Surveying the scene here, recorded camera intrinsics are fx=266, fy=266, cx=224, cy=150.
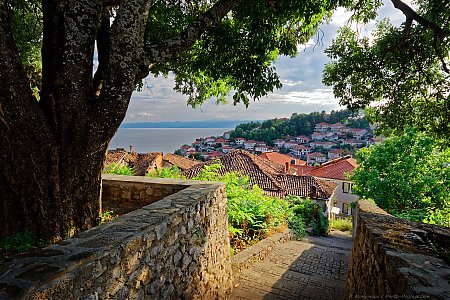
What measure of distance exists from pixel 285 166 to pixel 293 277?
26621mm

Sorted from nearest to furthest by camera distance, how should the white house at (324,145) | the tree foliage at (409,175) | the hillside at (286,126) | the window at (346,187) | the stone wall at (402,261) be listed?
the stone wall at (402,261), the tree foliage at (409,175), the window at (346,187), the hillside at (286,126), the white house at (324,145)

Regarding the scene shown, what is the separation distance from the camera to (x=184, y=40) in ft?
10.8

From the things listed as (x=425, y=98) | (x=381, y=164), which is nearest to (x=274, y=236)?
(x=425, y=98)

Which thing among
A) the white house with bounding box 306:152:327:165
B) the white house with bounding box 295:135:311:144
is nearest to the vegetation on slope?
the white house with bounding box 306:152:327:165

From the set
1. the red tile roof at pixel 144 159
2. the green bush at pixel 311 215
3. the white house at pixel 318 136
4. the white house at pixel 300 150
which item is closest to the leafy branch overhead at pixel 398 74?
the green bush at pixel 311 215

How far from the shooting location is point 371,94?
19.5 feet

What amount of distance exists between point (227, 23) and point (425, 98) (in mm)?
4624

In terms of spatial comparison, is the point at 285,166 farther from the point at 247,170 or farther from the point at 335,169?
the point at 247,170

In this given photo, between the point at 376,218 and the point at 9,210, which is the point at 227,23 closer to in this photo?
the point at 376,218

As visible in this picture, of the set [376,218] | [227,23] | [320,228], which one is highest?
[227,23]

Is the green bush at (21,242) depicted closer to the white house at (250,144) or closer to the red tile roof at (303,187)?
the red tile roof at (303,187)

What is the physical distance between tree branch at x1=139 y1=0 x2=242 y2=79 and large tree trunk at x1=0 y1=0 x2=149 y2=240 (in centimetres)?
22

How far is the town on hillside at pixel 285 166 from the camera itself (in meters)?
20.4

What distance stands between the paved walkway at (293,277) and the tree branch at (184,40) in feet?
12.1
